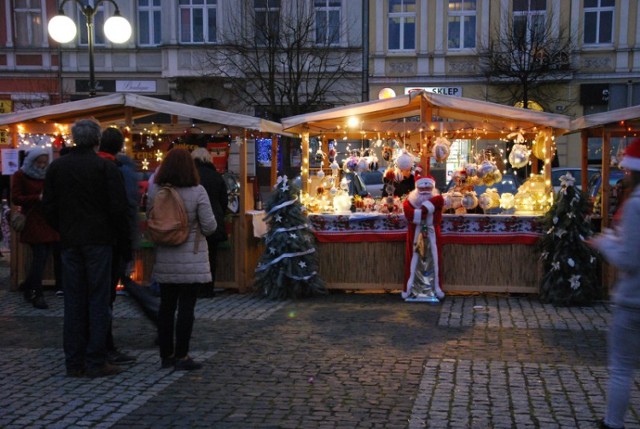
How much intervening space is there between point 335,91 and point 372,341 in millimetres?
19201

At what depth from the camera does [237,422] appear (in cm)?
473

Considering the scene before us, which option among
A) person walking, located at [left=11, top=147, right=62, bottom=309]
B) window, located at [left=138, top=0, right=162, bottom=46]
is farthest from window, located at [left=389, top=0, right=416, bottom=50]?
person walking, located at [left=11, top=147, right=62, bottom=309]

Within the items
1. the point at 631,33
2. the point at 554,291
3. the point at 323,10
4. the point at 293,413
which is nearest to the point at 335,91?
the point at 323,10

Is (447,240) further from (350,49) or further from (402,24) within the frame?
(402,24)

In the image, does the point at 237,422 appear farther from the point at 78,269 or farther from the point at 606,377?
the point at 606,377

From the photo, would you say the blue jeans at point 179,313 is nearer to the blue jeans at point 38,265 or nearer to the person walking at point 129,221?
the person walking at point 129,221

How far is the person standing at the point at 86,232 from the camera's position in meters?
5.56

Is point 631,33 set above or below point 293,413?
above

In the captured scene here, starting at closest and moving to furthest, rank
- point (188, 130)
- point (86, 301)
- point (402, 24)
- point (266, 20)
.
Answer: point (86, 301) → point (188, 130) → point (266, 20) → point (402, 24)

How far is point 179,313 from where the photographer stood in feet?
18.8

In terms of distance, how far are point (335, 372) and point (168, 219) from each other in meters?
1.78

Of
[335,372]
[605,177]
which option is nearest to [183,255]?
[335,372]

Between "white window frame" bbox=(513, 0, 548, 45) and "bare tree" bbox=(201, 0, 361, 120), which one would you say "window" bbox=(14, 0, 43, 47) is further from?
"white window frame" bbox=(513, 0, 548, 45)

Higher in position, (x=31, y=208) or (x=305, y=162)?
(x=305, y=162)
